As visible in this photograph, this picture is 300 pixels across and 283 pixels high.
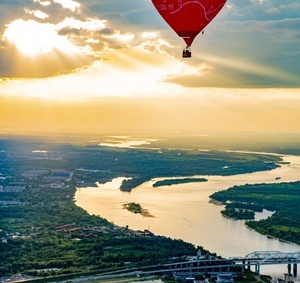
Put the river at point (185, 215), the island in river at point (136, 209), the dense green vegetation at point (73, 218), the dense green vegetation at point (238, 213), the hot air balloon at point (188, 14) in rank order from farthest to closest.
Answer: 1. the dense green vegetation at point (238, 213)
2. the island in river at point (136, 209)
3. the river at point (185, 215)
4. the dense green vegetation at point (73, 218)
5. the hot air balloon at point (188, 14)

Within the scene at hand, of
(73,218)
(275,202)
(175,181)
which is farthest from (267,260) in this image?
(175,181)

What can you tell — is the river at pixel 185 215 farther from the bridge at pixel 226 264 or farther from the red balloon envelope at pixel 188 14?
the red balloon envelope at pixel 188 14

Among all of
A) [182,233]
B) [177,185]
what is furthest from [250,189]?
[182,233]

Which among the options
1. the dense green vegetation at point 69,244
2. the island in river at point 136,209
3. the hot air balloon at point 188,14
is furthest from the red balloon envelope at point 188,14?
the island in river at point 136,209

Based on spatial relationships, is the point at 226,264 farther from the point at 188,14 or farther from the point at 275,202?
the point at 275,202

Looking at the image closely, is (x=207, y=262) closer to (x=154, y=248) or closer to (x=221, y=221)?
(x=154, y=248)

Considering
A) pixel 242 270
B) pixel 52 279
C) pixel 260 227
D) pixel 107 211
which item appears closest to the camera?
pixel 52 279
